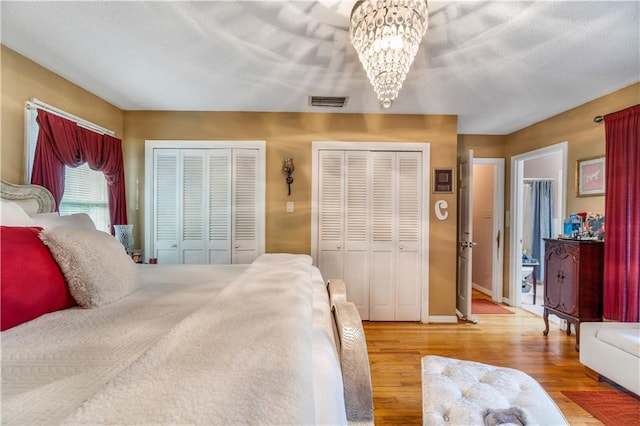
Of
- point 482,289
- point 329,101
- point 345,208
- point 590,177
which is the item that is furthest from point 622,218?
point 329,101

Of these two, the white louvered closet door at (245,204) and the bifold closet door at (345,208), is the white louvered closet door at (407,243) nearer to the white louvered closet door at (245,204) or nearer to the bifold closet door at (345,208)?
the bifold closet door at (345,208)

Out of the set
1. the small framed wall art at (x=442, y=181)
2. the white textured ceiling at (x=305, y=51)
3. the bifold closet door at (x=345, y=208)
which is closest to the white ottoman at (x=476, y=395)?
the bifold closet door at (x=345, y=208)

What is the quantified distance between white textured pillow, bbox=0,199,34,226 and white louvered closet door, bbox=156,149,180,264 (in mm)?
1676

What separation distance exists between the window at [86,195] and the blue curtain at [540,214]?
7.08 m

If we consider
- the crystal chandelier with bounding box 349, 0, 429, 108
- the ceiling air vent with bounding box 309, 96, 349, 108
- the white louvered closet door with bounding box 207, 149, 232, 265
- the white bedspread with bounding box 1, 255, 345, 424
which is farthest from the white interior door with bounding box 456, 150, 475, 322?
the white louvered closet door with bounding box 207, 149, 232, 265

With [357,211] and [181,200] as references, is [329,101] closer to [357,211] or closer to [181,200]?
[357,211]

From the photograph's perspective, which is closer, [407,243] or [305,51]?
[305,51]

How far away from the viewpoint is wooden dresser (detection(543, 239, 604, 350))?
103 inches

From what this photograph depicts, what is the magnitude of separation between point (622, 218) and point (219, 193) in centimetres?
394

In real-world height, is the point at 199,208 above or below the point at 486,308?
above

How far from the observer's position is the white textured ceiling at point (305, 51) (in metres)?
1.61

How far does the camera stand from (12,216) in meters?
1.51

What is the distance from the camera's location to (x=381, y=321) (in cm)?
329

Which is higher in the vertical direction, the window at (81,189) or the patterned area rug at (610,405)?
the window at (81,189)
